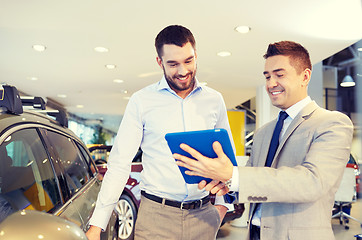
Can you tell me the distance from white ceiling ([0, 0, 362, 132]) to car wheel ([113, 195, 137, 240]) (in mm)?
2405

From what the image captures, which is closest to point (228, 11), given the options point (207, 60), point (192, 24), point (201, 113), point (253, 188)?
point (192, 24)

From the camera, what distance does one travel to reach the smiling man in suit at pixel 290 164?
1129 millimetres

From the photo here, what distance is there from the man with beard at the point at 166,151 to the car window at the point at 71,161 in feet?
1.02

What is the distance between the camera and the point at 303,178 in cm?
113

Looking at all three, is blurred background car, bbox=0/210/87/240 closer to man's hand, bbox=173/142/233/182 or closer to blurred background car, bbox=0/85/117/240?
blurred background car, bbox=0/85/117/240

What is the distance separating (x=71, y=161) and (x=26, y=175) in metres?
0.60

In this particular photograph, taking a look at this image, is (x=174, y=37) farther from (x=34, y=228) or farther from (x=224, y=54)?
(x=224, y=54)

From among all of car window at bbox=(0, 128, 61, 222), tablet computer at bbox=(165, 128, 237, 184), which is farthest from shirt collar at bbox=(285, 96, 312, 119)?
car window at bbox=(0, 128, 61, 222)

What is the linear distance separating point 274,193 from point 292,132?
311 mm

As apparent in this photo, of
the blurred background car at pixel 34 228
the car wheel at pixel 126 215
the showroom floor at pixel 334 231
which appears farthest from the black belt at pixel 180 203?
the showroom floor at pixel 334 231

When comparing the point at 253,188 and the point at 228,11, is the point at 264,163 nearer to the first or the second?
the point at 253,188

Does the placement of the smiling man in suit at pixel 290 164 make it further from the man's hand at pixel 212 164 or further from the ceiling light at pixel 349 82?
the ceiling light at pixel 349 82

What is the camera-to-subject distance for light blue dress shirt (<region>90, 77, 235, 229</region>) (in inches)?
68.1

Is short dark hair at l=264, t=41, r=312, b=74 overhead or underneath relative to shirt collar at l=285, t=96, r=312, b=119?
overhead
